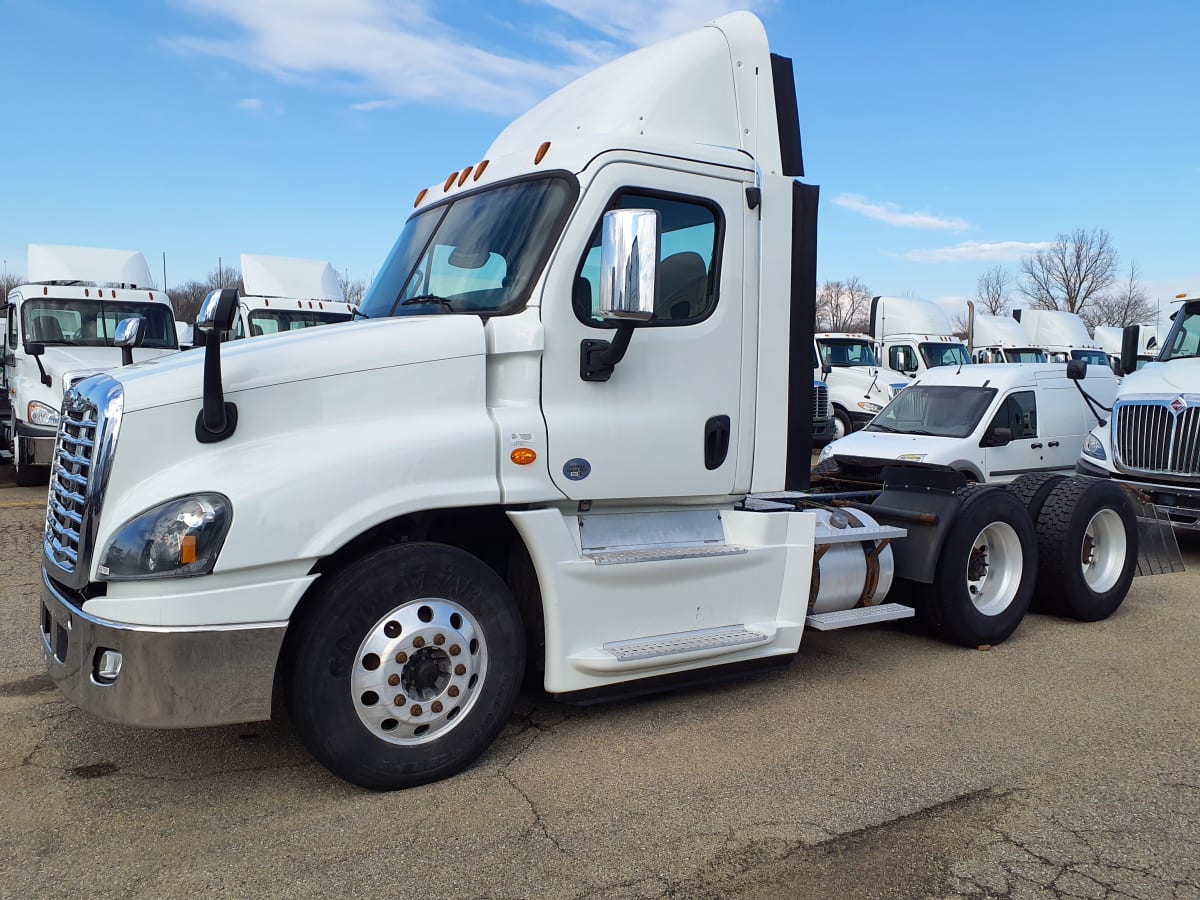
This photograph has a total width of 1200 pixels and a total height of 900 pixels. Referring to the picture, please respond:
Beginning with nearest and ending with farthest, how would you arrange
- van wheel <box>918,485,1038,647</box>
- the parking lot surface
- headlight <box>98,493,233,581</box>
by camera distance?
the parking lot surface < headlight <box>98,493,233,581</box> < van wheel <box>918,485,1038,647</box>

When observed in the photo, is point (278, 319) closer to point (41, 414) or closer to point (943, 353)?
point (41, 414)

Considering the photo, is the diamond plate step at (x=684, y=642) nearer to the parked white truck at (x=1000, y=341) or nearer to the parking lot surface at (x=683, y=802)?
the parking lot surface at (x=683, y=802)

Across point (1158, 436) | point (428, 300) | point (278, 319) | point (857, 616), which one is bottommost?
point (857, 616)

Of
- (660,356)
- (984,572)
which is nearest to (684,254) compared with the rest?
(660,356)

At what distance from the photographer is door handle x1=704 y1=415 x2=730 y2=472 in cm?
488

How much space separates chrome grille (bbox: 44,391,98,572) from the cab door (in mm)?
1797

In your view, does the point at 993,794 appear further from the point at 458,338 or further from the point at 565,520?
the point at 458,338

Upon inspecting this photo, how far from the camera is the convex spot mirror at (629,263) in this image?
3.99 metres

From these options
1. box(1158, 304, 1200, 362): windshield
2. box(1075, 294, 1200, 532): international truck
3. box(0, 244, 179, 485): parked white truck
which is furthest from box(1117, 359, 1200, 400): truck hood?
box(0, 244, 179, 485): parked white truck

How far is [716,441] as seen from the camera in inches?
193

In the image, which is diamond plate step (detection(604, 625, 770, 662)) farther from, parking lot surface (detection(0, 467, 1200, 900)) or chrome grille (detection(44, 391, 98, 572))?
chrome grille (detection(44, 391, 98, 572))

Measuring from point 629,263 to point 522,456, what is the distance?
92cm

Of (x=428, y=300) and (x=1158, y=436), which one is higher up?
(x=428, y=300)

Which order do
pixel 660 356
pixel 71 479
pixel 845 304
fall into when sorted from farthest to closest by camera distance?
pixel 845 304
pixel 660 356
pixel 71 479
